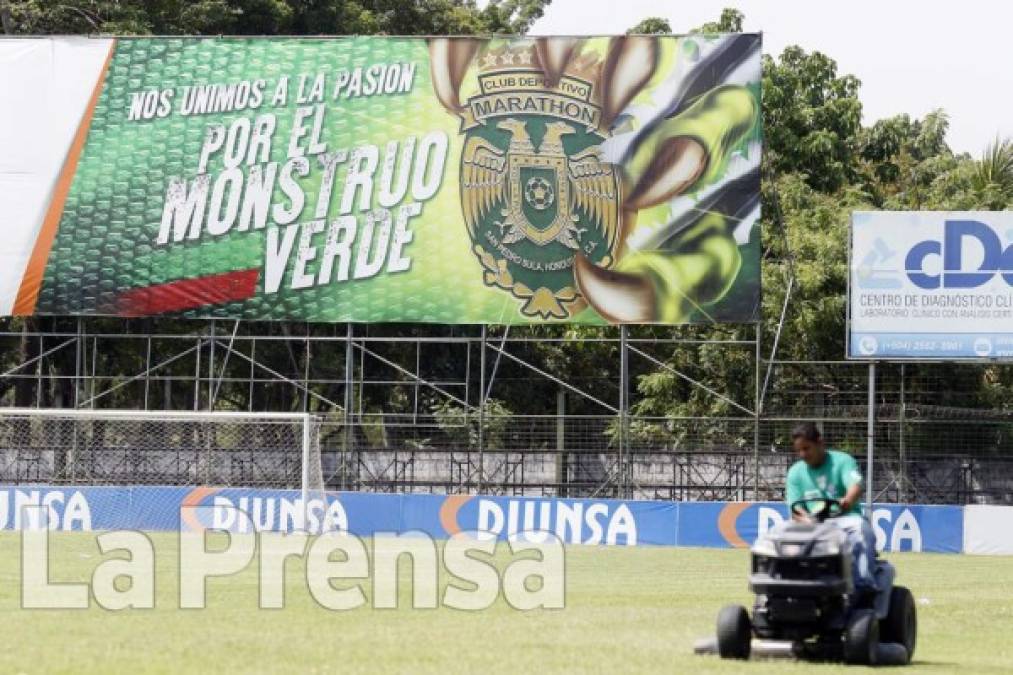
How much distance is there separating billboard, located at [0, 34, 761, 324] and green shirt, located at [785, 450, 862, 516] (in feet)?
69.2

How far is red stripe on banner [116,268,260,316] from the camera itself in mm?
34875

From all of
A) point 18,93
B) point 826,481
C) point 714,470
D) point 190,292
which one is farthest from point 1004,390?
point 826,481

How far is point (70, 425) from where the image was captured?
120 ft

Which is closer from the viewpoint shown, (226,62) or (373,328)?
(226,62)

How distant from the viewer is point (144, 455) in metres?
35.8

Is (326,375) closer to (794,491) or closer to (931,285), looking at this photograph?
(931,285)

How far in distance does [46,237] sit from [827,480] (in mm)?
24346

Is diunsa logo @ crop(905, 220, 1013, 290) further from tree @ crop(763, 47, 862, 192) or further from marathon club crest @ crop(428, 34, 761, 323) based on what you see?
tree @ crop(763, 47, 862, 192)

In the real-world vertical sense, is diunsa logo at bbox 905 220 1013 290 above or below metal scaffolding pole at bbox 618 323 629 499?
above

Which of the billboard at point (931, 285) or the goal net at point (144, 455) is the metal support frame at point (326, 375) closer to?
the goal net at point (144, 455)

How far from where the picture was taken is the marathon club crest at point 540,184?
34.3m

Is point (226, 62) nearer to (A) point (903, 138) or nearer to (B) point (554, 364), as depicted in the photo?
(B) point (554, 364)

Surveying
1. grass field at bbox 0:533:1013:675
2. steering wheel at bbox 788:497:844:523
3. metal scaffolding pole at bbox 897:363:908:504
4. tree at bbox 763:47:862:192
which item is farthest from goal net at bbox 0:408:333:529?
steering wheel at bbox 788:497:844:523

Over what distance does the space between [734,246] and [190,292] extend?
9668mm
